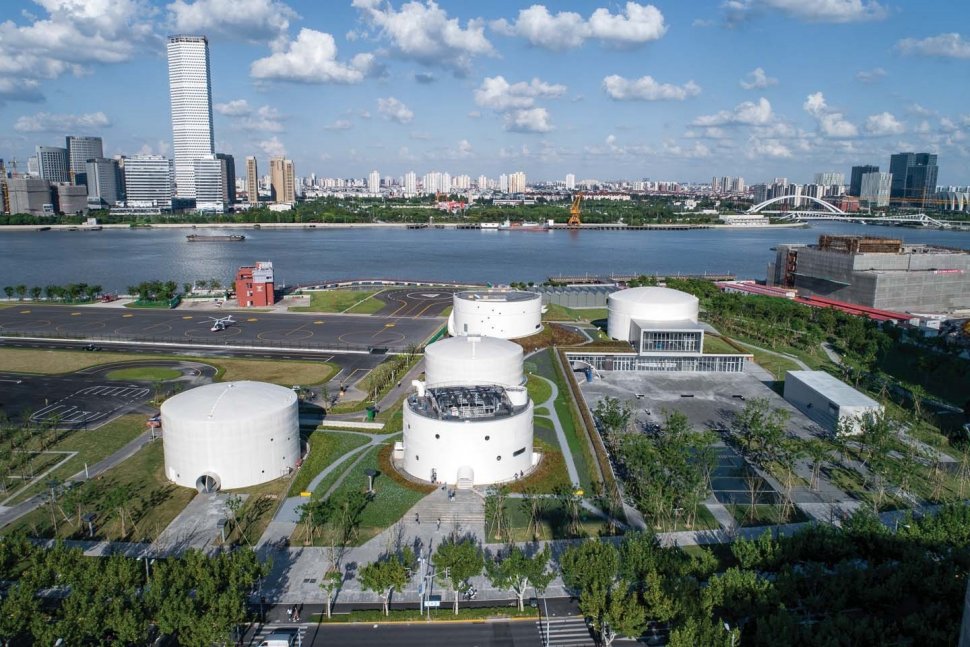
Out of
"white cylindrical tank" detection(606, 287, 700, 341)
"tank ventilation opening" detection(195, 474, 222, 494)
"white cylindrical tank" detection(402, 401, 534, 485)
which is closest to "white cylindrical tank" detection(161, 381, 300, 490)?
"tank ventilation opening" detection(195, 474, 222, 494)

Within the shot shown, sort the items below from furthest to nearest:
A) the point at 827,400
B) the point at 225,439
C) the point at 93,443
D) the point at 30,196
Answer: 1. the point at 30,196
2. the point at 827,400
3. the point at 93,443
4. the point at 225,439

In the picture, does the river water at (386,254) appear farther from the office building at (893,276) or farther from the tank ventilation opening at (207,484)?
the tank ventilation opening at (207,484)

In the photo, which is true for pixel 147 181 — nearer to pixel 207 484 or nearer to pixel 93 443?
pixel 93 443

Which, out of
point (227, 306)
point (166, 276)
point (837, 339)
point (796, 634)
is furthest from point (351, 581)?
point (166, 276)

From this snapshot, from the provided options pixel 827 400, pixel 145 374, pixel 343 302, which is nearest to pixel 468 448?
pixel 827 400

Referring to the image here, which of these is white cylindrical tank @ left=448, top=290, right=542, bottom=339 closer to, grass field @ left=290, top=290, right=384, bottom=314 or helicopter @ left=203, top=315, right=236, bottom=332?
grass field @ left=290, top=290, right=384, bottom=314

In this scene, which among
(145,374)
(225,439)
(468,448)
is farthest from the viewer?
(145,374)
